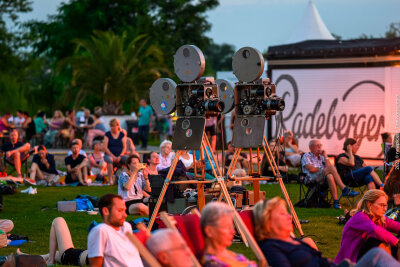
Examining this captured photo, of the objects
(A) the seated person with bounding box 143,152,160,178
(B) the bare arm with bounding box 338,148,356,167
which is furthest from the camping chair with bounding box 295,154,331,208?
(A) the seated person with bounding box 143,152,160,178

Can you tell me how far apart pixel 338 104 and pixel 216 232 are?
1677cm

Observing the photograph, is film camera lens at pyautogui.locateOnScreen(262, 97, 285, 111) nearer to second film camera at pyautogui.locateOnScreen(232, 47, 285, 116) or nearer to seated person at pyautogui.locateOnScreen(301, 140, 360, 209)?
second film camera at pyautogui.locateOnScreen(232, 47, 285, 116)

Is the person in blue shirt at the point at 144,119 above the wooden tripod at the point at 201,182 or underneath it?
above

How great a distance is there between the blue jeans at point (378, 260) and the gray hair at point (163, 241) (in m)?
1.82

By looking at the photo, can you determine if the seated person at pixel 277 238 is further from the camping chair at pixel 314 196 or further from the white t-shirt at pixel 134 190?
the camping chair at pixel 314 196

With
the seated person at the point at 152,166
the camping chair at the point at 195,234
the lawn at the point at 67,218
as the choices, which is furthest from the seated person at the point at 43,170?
the camping chair at the point at 195,234

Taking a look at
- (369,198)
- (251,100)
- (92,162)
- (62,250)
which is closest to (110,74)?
(92,162)

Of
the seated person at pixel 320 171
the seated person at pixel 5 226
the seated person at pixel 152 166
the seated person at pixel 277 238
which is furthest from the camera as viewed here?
the seated person at pixel 320 171

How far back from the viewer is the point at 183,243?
16.4ft

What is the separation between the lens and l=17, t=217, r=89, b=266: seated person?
7.75 m

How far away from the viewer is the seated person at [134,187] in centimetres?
1168

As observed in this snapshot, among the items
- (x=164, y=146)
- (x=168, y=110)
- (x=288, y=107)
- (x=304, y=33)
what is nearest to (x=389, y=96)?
(x=288, y=107)

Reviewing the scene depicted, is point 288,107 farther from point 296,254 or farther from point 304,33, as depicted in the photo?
point 296,254

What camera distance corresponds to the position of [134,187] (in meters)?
11.9
